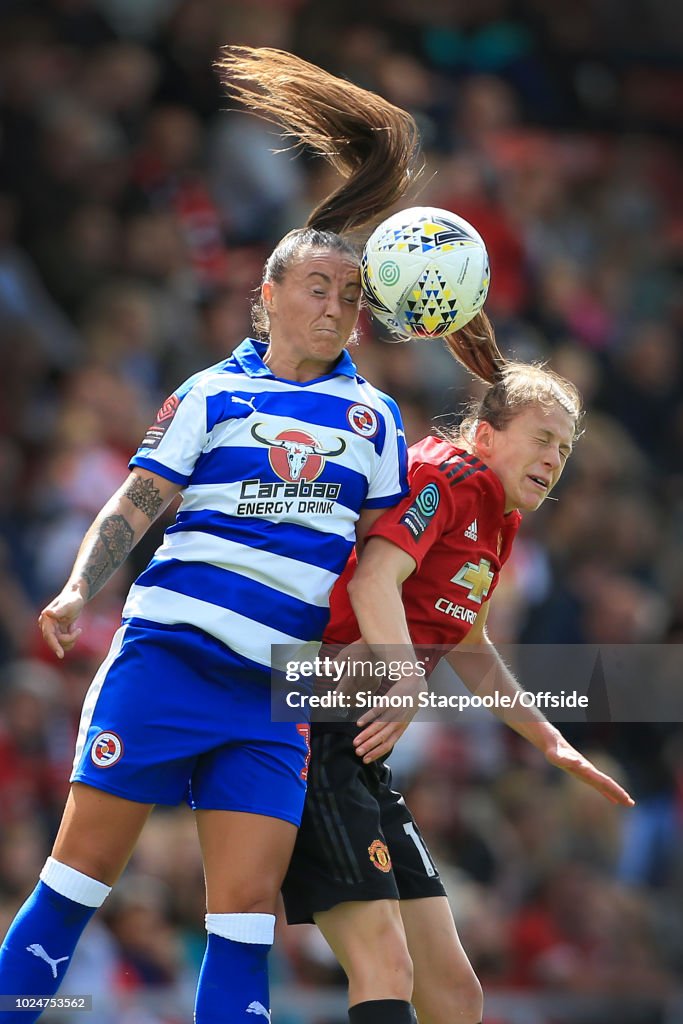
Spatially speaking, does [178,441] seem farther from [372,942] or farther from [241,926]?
[372,942]

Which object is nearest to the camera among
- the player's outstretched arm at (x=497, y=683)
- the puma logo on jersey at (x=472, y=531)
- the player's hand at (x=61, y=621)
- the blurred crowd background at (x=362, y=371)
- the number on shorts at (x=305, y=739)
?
the player's hand at (x=61, y=621)

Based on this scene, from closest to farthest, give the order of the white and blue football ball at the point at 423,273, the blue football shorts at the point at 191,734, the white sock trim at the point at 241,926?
the white sock trim at the point at 241,926 → the blue football shorts at the point at 191,734 → the white and blue football ball at the point at 423,273

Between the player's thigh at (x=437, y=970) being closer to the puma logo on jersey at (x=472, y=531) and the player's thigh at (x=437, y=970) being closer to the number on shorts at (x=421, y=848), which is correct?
the number on shorts at (x=421, y=848)

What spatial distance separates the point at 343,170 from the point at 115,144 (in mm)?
4870

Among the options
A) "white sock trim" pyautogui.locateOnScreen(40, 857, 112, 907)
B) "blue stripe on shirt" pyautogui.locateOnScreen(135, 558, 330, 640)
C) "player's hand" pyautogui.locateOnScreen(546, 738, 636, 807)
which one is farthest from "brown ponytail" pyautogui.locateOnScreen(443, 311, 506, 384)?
"white sock trim" pyautogui.locateOnScreen(40, 857, 112, 907)

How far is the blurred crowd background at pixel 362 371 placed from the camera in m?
7.79

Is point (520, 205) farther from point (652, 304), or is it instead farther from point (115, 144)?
point (115, 144)

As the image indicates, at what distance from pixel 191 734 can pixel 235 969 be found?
634 millimetres

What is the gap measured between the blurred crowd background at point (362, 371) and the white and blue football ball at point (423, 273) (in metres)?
2.78

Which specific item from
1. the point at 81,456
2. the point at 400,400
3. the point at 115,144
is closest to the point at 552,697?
the point at 81,456

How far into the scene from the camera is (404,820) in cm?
480

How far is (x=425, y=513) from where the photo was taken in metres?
4.61

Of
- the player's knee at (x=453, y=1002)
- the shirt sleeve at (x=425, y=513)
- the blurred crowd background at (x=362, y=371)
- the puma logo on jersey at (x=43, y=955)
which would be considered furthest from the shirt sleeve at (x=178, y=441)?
the blurred crowd background at (x=362, y=371)

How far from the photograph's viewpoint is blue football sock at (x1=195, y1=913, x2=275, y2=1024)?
14.0 feet
